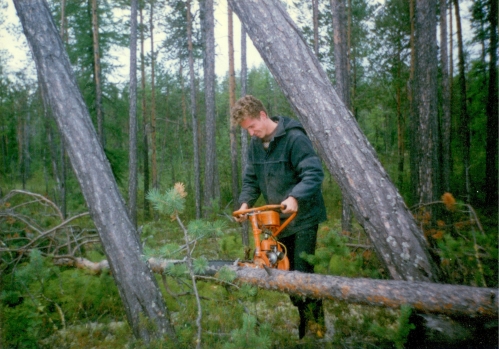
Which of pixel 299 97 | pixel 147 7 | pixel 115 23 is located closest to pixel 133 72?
pixel 115 23

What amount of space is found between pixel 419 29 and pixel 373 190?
19.0 feet

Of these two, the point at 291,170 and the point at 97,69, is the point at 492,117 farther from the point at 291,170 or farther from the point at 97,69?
the point at 97,69

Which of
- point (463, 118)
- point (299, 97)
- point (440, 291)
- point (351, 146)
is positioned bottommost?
point (440, 291)

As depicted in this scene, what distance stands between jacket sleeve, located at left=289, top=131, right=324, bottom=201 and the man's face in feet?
1.21

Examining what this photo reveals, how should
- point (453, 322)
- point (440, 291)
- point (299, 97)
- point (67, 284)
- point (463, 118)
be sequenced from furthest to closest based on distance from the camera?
point (463, 118), point (67, 284), point (299, 97), point (453, 322), point (440, 291)

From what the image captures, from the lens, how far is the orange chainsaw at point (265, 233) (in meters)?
2.93

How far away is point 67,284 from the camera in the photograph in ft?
13.9

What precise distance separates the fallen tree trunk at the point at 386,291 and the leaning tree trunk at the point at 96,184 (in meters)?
0.72

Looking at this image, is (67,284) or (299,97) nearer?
(299,97)

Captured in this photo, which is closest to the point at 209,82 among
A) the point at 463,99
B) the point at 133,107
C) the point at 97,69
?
the point at 133,107

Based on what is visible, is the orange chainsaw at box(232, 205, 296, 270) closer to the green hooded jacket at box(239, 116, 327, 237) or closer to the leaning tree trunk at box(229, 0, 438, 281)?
the green hooded jacket at box(239, 116, 327, 237)

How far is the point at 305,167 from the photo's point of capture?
3084 millimetres

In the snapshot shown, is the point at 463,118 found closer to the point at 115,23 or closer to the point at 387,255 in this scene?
the point at 387,255

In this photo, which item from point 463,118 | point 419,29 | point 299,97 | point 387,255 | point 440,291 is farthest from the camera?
point 463,118
